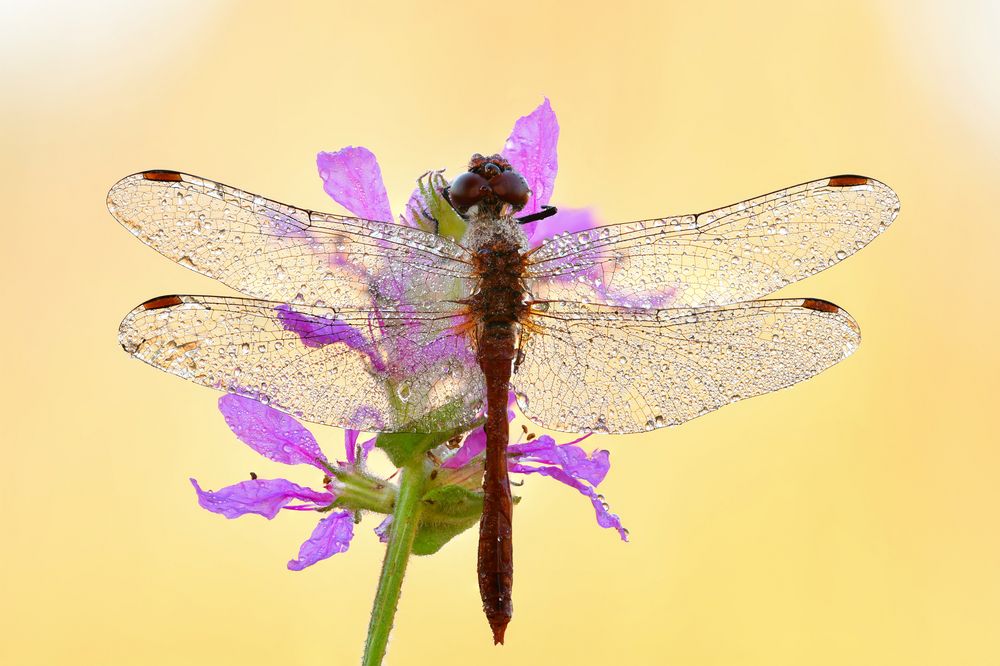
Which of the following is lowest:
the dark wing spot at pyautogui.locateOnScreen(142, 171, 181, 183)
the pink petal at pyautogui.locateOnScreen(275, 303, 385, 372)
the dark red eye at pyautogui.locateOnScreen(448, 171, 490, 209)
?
the pink petal at pyautogui.locateOnScreen(275, 303, 385, 372)

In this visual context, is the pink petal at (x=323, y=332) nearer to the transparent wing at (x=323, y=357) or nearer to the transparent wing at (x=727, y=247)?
the transparent wing at (x=323, y=357)

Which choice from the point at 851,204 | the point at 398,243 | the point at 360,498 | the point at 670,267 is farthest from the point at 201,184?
the point at 851,204

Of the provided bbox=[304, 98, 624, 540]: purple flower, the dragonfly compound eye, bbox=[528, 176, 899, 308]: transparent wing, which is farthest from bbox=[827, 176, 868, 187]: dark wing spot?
the dragonfly compound eye

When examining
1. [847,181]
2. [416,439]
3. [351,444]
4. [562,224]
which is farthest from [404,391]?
[847,181]

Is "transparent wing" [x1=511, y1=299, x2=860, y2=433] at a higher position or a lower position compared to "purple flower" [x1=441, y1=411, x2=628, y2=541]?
higher

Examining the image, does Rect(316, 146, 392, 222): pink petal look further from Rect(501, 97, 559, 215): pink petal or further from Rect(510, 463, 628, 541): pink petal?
Rect(510, 463, 628, 541): pink petal

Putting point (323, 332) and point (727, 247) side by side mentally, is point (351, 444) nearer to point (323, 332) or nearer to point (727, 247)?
point (323, 332)
